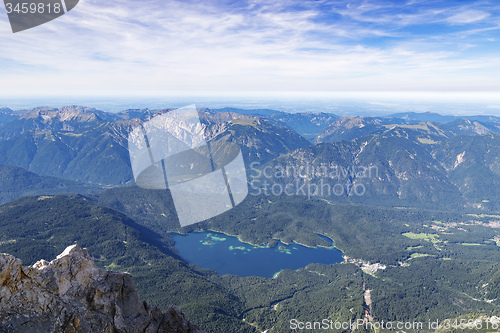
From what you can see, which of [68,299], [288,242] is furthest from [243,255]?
[68,299]

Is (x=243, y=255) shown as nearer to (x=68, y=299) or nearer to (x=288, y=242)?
(x=288, y=242)

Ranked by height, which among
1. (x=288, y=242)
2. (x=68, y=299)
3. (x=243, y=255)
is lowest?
(x=288, y=242)

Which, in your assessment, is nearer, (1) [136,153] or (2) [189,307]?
(1) [136,153]

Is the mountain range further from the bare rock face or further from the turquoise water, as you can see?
the bare rock face

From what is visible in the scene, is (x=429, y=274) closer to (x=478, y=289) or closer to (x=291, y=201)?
(x=478, y=289)

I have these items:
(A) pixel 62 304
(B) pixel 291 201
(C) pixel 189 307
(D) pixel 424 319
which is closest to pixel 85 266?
(A) pixel 62 304

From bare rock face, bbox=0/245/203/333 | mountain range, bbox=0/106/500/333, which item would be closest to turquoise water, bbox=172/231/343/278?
mountain range, bbox=0/106/500/333

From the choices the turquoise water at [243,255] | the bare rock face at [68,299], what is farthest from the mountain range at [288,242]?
the bare rock face at [68,299]
